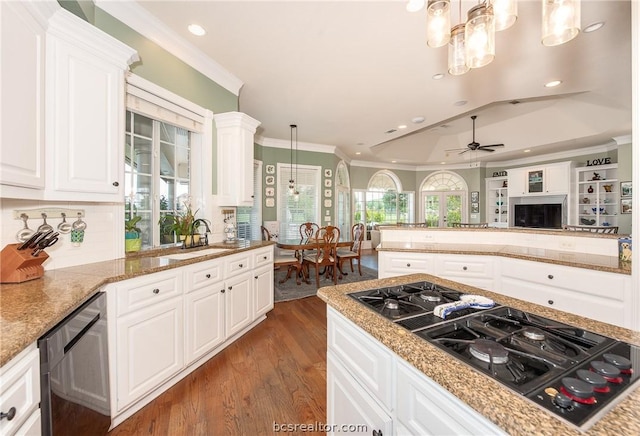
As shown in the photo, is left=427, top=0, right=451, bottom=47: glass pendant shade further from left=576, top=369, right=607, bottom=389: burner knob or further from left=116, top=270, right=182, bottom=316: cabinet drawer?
left=116, top=270, right=182, bottom=316: cabinet drawer

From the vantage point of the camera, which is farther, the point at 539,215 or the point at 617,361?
Result: the point at 539,215

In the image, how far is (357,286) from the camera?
53.7 inches

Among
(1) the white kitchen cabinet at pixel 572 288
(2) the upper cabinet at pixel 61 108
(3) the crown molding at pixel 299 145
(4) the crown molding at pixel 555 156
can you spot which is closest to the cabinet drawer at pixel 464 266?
(1) the white kitchen cabinet at pixel 572 288

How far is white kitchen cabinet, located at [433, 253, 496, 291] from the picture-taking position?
2500 mm

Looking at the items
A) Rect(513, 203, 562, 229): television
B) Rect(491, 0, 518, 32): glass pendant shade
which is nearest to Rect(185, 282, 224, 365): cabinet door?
Rect(491, 0, 518, 32): glass pendant shade

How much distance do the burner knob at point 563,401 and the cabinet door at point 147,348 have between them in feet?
6.33

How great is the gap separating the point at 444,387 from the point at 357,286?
74 cm

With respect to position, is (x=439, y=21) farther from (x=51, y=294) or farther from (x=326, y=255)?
(x=326, y=255)

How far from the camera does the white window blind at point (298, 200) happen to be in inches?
241

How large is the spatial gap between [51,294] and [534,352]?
1882mm

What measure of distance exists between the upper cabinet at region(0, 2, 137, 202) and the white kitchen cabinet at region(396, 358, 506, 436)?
176 cm

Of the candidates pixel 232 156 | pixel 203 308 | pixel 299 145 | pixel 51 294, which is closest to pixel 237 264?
pixel 203 308

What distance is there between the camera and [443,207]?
29.2 ft

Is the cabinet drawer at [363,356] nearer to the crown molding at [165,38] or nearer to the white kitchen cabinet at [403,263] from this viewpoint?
the white kitchen cabinet at [403,263]
